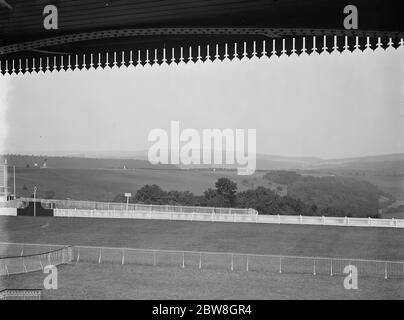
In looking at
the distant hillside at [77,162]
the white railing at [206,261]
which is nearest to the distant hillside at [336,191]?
the white railing at [206,261]

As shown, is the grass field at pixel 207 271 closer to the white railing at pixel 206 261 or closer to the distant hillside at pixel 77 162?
the white railing at pixel 206 261

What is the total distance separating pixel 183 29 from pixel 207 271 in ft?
17.6

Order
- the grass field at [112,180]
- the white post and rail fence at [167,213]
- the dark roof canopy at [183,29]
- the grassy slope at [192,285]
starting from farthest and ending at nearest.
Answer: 1. the white post and rail fence at [167,213]
2. the grass field at [112,180]
3. the grassy slope at [192,285]
4. the dark roof canopy at [183,29]

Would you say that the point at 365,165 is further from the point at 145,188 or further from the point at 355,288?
the point at 145,188

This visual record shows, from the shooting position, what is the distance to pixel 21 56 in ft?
27.2

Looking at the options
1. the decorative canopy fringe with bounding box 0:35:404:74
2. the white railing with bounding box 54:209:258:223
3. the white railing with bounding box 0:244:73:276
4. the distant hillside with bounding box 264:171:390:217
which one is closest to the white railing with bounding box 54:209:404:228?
the white railing with bounding box 54:209:258:223

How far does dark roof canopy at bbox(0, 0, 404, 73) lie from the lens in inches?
249

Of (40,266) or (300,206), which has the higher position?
(300,206)

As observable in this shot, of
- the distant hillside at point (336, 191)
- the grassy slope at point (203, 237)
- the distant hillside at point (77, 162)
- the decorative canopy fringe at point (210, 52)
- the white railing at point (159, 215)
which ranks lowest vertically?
the grassy slope at point (203, 237)

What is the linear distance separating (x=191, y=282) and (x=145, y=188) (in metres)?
3.73

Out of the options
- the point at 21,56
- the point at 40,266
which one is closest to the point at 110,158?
the point at 21,56

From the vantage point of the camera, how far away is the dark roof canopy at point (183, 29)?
6.34 meters

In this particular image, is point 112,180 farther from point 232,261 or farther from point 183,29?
point 183,29

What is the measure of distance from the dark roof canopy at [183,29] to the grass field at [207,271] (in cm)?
397
